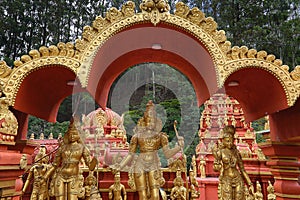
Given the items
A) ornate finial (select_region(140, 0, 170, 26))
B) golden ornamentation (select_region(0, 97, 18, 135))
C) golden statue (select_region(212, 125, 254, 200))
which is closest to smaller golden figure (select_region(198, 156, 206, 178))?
golden statue (select_region(212, 125, 254, 200))

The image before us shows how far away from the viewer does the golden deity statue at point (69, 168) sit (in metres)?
4.22

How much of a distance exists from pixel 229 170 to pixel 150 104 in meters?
1.82

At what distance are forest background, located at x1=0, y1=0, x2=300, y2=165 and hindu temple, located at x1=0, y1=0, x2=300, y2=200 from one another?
927 centimetres

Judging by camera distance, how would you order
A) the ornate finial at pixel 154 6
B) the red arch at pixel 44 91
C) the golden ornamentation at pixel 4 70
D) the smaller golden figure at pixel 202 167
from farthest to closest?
the smaller golden figure at pixel 202 167
the red arch at pixel 44 91
the ornate finial at pixel 154 6
the golden ornamentation at pixel 4 70

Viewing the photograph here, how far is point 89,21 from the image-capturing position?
23.1 m

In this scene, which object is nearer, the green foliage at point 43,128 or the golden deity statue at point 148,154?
the golden deity statue at point 148,154

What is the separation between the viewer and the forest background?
57.8 ft

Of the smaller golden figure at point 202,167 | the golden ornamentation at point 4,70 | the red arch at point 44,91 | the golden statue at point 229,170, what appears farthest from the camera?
the smaller golden figure at point 202,167

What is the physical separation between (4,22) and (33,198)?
62.6ft

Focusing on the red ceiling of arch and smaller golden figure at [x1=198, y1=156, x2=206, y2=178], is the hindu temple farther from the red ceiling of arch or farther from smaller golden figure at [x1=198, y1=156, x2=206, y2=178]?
smaller golden figure at [x1=198, y1=156, x2=206, y2=178]

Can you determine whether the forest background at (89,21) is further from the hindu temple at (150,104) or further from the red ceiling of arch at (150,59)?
the hindu temple at (150,104)

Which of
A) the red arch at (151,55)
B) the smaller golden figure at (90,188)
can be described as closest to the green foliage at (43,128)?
the red arch at (151,55)

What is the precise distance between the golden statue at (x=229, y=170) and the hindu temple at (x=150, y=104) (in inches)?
0.6

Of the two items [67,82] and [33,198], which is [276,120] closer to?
[67,82]
